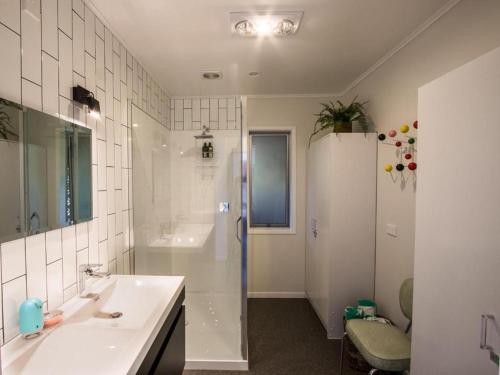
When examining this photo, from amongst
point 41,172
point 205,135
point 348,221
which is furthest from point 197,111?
point 41,172

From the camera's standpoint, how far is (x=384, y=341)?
1.67 metres

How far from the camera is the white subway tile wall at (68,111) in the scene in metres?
1.01

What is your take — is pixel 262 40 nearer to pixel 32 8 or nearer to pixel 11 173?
pixel 32 8

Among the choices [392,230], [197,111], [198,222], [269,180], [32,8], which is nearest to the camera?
[32,8]

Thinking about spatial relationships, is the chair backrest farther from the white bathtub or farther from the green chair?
the white bathtub

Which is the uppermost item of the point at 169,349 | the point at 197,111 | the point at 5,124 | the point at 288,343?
the point at 197,111

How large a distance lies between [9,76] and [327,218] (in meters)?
2.21

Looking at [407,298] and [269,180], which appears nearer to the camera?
[407,298]

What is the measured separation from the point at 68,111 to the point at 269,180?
2.32m

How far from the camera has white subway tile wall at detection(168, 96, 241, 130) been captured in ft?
9.75

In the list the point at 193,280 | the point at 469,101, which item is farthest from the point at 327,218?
the point at 469,101

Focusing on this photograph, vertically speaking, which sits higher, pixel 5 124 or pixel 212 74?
pixel 212 74

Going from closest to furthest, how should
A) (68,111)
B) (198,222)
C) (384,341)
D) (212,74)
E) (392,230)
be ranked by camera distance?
(68,111) → (384,341) → (392,230) → (212,74) → (198,222)

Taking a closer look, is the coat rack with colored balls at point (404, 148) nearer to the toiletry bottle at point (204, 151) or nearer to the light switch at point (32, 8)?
the toiletry bottle at point (204, 151)
